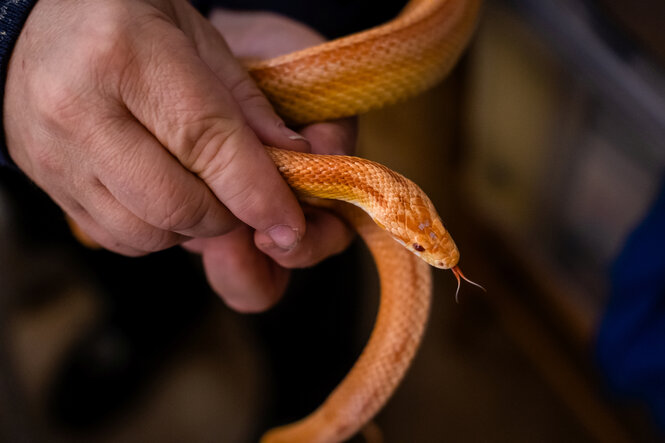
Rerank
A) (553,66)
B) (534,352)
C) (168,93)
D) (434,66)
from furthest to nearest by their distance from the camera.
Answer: (534,352) < (553,66) < (434,66) < (168,93)

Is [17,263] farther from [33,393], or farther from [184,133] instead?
[184,133]

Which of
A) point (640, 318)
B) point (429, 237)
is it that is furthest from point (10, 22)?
point (640, 318)

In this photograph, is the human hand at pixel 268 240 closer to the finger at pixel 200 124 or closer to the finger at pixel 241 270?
the finger at pixel 241 270

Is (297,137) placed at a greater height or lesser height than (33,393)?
greater

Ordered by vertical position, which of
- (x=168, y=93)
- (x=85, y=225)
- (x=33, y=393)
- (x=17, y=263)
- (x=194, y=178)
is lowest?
(x=33, y=393)

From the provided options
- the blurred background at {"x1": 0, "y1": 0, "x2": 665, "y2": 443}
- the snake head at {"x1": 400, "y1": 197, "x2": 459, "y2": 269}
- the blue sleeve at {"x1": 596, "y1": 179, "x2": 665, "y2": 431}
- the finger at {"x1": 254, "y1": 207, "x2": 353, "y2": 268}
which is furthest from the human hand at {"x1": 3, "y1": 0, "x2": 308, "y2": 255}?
the blurred background at {"x1": 0, "y1": 0, "x2": 665, "y2": 443}

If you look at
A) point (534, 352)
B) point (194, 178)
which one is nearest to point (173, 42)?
point (194, 178)

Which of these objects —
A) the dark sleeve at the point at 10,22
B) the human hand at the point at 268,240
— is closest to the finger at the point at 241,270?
the human hand at the point at 268,240
